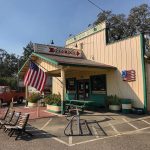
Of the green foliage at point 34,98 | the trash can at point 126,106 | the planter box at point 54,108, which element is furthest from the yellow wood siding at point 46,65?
the trash can at point 126,106

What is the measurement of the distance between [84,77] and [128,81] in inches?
192

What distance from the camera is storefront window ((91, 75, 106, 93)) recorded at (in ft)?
60.1

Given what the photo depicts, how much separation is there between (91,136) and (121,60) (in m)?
8.75

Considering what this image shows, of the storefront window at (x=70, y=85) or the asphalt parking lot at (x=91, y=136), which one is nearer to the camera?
the asphalt parking lot at (x=91, y=136)

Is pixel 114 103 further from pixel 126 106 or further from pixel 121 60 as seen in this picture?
pixel 121 60

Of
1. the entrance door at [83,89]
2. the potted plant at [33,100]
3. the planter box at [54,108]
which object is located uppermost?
the entrance door at [83,89]

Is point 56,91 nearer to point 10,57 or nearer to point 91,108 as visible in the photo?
point 91,108

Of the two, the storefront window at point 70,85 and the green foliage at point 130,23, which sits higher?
the green foliage at point 130,23

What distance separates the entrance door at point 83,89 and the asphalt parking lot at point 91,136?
748cm

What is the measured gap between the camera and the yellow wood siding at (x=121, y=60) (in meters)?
15.5

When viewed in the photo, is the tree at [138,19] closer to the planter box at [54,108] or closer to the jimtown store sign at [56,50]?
the jimtown store sign at [56,50]

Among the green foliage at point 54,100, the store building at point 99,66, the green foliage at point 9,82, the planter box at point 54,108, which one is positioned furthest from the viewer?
the green foliage at point 9,82

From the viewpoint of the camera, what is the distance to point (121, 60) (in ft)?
55.2

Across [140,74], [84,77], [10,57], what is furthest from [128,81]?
[10,57]
